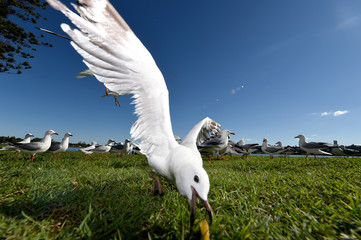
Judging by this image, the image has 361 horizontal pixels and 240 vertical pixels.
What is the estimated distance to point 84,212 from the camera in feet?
5.31

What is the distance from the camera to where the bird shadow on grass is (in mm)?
1354

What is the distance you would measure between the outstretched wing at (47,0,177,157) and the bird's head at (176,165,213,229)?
0.80 m

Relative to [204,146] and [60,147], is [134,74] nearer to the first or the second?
[204,146]

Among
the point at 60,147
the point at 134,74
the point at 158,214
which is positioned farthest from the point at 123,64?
the point at 60,147

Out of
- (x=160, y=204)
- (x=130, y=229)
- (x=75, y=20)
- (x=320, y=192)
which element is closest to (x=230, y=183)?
(x=320, y=192)

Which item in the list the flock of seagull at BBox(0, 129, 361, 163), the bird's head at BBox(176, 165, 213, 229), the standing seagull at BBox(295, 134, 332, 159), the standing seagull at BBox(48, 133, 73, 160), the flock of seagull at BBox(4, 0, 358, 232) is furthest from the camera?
the standing seagull at BBox(295, 134, 332, 159)

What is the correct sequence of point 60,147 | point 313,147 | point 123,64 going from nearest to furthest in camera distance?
point 123,64, point 60,147, point 313,147

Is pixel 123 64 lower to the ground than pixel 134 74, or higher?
higher

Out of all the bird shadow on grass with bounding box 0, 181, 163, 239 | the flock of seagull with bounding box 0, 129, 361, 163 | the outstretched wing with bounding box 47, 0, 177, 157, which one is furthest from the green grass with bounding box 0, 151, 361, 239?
the flock of seagull with bounding box 0, 129, 361, 163

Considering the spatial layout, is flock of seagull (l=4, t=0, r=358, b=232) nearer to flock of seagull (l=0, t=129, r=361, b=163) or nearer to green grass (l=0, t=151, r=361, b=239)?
green grass (l=0, t=151, r=361, b=239)

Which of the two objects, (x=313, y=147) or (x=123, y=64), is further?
(x=313, y=147)

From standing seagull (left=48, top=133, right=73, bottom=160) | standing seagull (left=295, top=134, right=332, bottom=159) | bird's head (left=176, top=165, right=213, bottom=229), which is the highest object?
standing seagull (left=295, top=134, right=332, bottom=159)

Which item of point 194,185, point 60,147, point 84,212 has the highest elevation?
point 194,185

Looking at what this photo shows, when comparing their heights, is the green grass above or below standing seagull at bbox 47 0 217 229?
below
